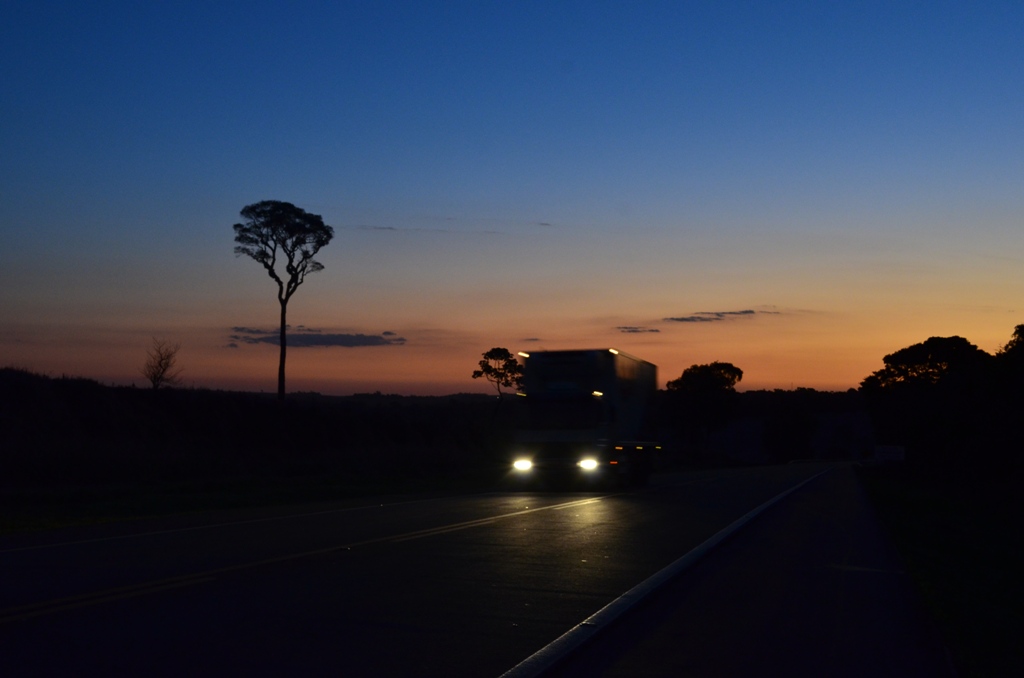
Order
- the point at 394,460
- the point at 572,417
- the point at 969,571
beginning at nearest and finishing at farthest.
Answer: the point at 969,571 → the point at 572,417 → the point at 394,460

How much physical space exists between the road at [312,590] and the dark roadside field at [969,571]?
3331mm

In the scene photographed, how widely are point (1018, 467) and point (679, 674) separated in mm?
40852

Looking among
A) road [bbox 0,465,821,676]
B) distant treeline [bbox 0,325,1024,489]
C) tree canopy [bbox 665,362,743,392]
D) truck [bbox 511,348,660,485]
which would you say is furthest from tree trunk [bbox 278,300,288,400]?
tree canopy [bbox 665,362,743,392]

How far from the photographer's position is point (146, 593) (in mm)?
9797

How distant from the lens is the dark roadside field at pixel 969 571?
8312 millimetres

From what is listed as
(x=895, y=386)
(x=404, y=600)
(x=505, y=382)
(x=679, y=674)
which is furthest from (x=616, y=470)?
(x=895, y=386)

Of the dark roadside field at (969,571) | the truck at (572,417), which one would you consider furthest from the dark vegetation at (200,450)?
the dark roadside field at (969,571)

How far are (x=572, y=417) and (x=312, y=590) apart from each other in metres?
21.4

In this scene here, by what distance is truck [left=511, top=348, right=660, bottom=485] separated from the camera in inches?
1227

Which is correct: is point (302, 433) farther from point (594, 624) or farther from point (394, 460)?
point (594, 624)

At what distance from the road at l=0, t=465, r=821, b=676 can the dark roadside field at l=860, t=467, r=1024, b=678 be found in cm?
333

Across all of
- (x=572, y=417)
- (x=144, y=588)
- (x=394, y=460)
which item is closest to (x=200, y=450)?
(x=394, y=460)

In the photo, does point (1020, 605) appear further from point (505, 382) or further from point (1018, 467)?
point (505, 382)

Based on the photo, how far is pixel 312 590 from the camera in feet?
33.7
